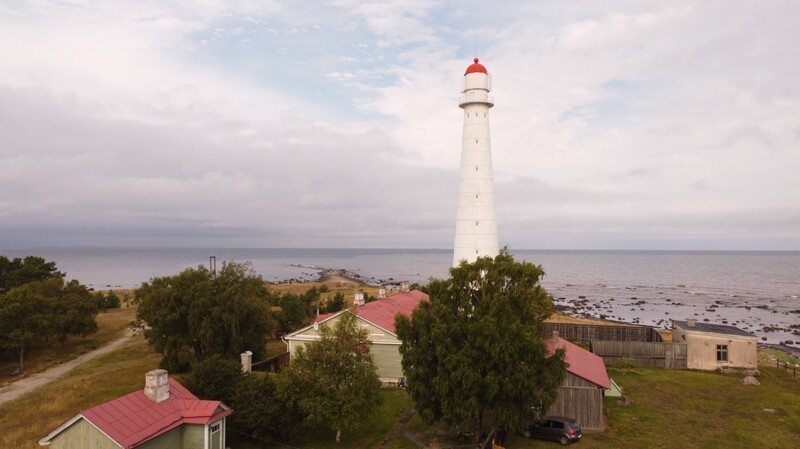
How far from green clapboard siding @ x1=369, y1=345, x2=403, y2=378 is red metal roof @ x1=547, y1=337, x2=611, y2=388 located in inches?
344

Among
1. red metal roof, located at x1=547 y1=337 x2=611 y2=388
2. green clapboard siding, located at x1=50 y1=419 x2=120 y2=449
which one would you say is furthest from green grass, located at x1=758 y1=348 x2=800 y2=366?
green clapboard siding, located at x1=50 y1=419 x2=120 y2=449

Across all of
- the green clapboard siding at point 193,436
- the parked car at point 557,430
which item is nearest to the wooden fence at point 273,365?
the green clapboard siding at point 193,436

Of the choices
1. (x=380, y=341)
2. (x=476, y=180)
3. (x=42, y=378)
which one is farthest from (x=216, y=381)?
(x=476, y=180)

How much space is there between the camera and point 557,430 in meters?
21.4

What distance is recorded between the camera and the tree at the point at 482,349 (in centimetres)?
1872

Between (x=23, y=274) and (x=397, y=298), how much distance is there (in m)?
35.5

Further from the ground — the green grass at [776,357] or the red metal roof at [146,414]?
the red metal roof at [146,414]

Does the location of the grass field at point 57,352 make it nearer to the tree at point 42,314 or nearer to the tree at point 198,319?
the tree at point 42,314

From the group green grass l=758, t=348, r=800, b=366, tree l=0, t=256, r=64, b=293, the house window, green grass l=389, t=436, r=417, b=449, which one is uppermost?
tree l=0, t=256, r=64, b=293

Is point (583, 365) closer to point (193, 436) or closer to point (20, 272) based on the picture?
point (193, 436)

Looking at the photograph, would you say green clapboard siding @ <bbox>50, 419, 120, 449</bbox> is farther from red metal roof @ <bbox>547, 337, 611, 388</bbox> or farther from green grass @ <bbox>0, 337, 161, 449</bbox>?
red metal roof @ <bbox>547, 337, 611, 388</bbox>

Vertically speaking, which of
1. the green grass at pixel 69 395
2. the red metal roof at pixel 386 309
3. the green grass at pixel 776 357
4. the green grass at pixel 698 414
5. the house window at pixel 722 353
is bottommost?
the green grass at pixel 776 357

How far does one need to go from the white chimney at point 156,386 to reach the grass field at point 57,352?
19408 mm

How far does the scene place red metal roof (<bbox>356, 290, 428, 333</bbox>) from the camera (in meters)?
28.9
